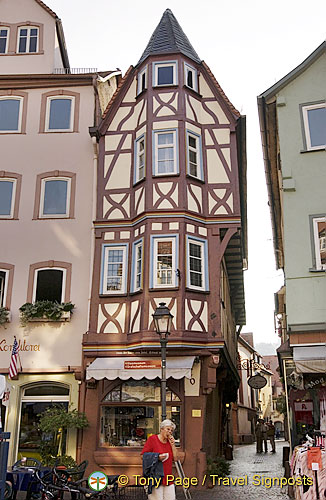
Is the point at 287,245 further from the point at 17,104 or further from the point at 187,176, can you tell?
Answer: the point at 17,104

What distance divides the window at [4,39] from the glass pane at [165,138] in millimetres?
8824

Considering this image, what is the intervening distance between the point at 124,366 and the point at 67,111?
10.2 m

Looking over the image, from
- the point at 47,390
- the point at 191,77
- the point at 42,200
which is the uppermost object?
the point at 191,77

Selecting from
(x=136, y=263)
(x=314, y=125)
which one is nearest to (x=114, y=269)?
(x=136, y=263)

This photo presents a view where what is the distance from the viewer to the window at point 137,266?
713 inches

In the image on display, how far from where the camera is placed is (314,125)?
58.3 ft

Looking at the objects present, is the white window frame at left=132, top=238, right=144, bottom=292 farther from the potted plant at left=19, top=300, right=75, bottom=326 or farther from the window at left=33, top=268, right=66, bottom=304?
the window at left=33, top=268, right=66, bottom=304

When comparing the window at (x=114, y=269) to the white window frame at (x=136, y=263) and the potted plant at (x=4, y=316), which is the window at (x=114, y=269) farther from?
the potted plant at (x=4, y=316)

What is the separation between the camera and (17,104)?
2188 cm

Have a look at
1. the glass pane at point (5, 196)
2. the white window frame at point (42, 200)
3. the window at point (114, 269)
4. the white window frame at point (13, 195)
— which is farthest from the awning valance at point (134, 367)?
the glass pane at point (5, 196)

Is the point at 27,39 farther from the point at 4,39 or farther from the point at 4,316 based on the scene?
the point at 4,316

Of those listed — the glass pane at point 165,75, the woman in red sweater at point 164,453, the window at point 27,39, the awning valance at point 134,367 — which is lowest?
the woman in red sweater at point 164,453

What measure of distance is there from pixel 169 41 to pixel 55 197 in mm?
7536

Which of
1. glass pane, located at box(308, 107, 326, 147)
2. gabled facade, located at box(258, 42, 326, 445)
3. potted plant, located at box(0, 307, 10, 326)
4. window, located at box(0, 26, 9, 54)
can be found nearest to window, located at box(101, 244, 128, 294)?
potted plant, located at box(0, 307, 10, 326)
